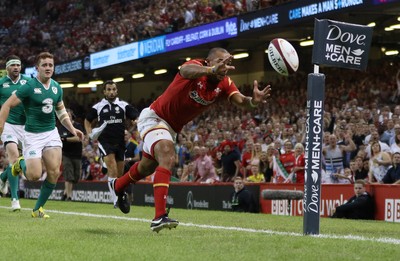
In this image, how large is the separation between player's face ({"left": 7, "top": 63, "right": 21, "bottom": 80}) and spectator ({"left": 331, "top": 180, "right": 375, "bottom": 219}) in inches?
242

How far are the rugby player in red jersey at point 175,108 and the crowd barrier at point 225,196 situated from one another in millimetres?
5938

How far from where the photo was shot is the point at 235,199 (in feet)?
60.6

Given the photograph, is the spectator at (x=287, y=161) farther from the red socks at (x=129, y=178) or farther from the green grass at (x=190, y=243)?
the red socks at (x=129, y=178)

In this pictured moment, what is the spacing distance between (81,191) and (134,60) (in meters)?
8.84

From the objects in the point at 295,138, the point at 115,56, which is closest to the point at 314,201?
the point at 295,138

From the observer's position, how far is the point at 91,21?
142 ft

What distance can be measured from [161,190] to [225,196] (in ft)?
32.5

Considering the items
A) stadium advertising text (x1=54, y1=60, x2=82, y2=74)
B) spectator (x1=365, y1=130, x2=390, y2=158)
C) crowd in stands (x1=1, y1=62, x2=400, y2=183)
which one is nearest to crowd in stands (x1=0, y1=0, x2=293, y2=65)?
stadium advertising text (x1=54, y1=60, x2=82, y2=74)

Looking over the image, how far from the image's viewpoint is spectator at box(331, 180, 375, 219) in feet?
50.3

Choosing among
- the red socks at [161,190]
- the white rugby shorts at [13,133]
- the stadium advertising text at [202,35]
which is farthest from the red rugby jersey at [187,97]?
the stadium advertising text at [202,35]

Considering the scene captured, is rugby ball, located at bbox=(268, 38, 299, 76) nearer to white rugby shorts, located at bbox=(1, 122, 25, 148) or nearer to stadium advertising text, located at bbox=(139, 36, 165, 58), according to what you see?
white rugby shorts, located at bbox=(1, 122, 25, 148)

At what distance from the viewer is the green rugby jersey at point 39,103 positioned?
1242 centimetres

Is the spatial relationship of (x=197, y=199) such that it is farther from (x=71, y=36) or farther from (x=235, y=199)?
(x=71, y=36)

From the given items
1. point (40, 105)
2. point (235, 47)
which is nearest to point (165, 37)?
point (235, 47)
